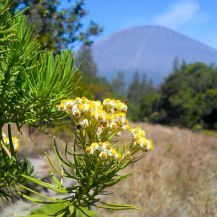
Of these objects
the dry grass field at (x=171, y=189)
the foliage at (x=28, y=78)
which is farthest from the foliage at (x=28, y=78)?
the dry grass field at (x=171, y=189)

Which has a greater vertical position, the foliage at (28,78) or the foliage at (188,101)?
the foliage at (188,101)

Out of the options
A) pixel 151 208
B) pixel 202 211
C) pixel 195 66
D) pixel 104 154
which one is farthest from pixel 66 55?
pixel 195 66

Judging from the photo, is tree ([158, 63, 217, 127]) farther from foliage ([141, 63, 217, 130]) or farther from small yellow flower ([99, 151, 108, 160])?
small yellow flower ([99, 151, 108, 160])

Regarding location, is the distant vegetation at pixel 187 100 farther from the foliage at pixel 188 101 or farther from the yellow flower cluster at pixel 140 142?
the yellow flower cluster at pixel 140 142

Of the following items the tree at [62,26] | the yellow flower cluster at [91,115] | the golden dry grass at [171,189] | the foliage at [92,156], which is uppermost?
the tree at [62,26]

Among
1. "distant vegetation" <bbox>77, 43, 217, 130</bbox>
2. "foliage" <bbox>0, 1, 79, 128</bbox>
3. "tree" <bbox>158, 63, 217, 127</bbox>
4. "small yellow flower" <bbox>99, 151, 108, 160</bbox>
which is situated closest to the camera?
"small yellow flower" <bbox>99, 151, 108, 160</bbox>

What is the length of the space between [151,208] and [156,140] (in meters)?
9.20

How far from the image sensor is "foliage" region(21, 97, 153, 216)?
1645 mm

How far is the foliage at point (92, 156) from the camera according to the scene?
1.64 m

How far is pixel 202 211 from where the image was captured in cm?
541

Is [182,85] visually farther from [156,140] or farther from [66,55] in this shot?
[66,55]

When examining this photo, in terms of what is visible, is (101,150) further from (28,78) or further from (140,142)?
(28,78)

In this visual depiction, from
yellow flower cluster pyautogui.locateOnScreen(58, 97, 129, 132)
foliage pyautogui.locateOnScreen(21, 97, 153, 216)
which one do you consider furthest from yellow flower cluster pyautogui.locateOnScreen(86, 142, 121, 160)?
yellow flower cluster pyautogui.locateOnScreen(58, 97, 129, 132)

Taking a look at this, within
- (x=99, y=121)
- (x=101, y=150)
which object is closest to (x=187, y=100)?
(x=99, y=121)
